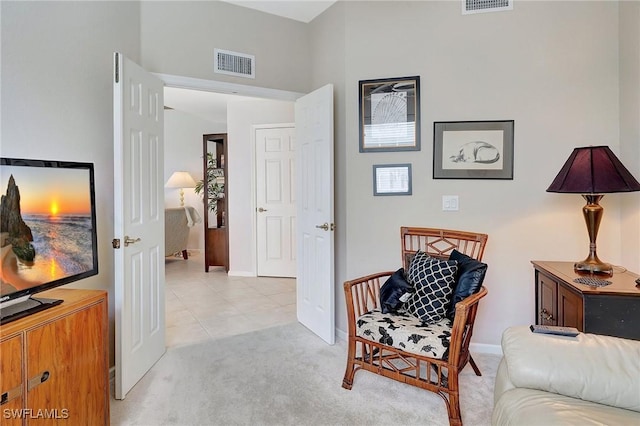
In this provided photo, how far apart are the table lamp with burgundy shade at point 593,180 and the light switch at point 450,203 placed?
692 millimetres

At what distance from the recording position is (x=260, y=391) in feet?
7.06

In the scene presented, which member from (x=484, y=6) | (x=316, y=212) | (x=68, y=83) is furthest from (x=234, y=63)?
(x=484, y=6)

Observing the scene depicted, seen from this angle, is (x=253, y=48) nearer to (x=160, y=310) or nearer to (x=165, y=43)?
(x=165, y=43)

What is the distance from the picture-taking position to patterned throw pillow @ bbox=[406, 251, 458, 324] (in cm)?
209

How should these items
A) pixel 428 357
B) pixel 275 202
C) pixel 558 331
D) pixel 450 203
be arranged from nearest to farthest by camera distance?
pixel 558 331
pixel 428 357
pixel 450 203
pixel 275 202

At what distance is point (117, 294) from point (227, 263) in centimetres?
325

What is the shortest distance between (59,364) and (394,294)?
1.72 m

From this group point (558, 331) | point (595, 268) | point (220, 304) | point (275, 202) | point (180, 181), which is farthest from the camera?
point (180, 181)

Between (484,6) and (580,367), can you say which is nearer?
(580,367)

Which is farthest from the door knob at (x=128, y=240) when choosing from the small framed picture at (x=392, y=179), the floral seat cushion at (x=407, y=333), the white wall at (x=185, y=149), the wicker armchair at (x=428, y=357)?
the white wall at (x=185, y=149)

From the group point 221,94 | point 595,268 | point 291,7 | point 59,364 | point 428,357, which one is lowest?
point 428,357

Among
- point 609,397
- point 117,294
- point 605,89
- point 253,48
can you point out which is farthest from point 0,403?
point 605,89

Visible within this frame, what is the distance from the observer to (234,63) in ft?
9.61

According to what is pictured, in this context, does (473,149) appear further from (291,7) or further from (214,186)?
(214,186)
